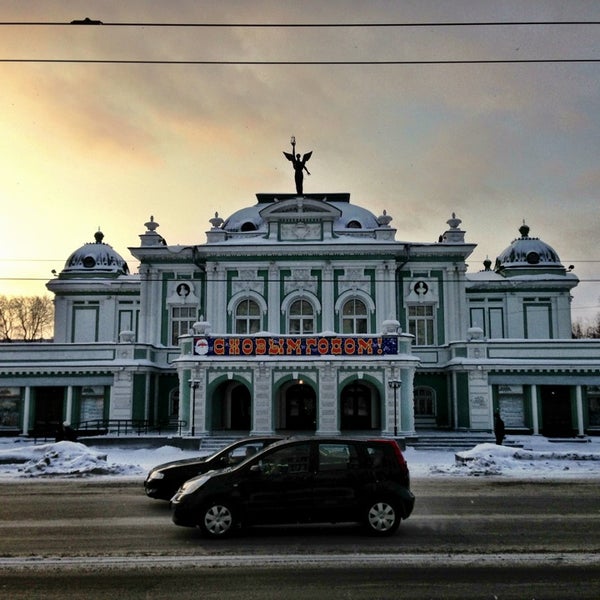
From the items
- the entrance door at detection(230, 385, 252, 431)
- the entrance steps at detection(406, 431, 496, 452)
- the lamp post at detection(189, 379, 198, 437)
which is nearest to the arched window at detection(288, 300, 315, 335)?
the entrance door at detection(230, 385, 252, 431)

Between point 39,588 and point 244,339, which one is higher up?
point 244,339

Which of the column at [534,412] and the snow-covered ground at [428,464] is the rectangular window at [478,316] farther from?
the snow-covered ground at [428,464]

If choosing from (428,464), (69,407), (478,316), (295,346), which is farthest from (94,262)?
(428,464)

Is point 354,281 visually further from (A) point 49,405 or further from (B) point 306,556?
(B) point 306,556

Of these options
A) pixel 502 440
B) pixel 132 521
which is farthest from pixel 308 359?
pixel 132 521

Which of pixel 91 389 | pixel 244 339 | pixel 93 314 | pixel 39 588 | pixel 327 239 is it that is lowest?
pixel 39 588

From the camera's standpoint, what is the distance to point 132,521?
12219 mm

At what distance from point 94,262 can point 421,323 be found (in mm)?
25019

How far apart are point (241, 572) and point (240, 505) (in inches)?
85.3

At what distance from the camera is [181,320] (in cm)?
3903

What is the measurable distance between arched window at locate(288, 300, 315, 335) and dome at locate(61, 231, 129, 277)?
17.2 meters

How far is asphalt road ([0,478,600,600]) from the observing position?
7766 millimetres

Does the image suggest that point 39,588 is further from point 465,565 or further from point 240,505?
point 465,565

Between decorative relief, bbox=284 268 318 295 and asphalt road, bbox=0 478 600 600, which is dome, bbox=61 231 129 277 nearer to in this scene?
decorative relief, bbox=284 268 318 295
